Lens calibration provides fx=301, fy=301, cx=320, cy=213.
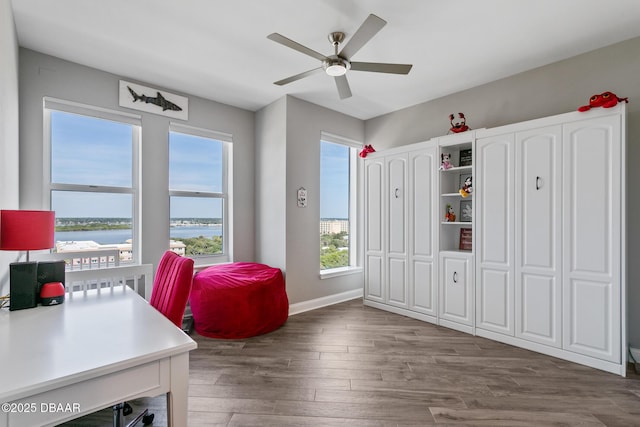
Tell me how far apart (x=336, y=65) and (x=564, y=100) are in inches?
89.2

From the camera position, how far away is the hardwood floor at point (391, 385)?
1844mm

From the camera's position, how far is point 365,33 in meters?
2.01

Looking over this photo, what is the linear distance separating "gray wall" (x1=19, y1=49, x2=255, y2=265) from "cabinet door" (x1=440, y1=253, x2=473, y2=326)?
2476 mm

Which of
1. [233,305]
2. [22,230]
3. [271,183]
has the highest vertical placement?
[271,183]

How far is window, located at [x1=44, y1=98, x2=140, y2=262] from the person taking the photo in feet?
9.43

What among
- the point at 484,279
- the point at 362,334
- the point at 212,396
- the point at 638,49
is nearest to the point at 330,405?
the point at 212,396

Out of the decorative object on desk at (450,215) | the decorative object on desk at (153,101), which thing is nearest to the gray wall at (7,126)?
the decorative object on desk at (153,101)

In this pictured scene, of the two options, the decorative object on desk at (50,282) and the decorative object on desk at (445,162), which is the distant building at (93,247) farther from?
the decorative object on desk at (445,162)

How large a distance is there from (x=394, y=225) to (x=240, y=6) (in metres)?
2.79

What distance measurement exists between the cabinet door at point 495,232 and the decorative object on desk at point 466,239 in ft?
1.06

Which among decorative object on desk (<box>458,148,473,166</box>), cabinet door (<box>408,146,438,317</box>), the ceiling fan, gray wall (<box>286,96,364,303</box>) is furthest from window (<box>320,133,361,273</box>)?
the ceiling fan

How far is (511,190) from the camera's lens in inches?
113

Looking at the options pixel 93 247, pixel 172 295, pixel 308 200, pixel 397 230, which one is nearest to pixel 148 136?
pixel 93 247

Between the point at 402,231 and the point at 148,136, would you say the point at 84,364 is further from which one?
the point at 402,231
